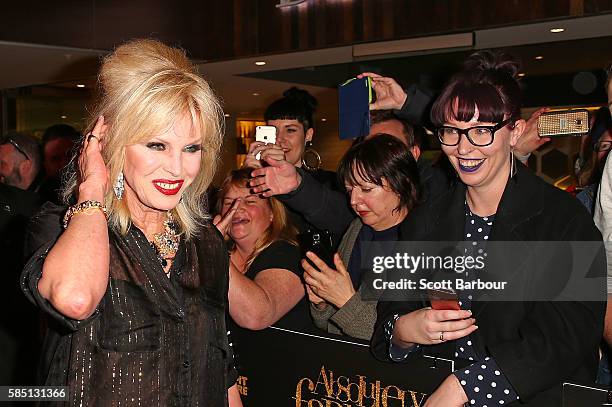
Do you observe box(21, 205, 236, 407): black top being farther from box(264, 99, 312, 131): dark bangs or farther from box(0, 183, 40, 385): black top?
box(264, 99, 312, 131): dark bangs

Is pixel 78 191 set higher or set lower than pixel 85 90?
lower

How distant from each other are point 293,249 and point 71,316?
1.18m

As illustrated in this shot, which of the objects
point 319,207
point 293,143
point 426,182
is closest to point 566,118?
point 426,182

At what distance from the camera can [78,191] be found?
1.45 metres

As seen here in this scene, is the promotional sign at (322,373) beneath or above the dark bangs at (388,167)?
beneath

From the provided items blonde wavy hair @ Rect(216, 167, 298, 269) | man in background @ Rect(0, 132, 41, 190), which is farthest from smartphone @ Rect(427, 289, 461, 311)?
man in background @ Rect(0, 132, 41, 190)

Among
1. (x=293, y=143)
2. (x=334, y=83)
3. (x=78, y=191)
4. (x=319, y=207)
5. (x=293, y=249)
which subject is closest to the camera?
(x=78, y=191)

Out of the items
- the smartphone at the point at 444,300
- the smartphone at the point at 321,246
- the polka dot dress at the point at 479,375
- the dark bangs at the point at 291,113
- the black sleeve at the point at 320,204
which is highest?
the dark bangs at the point at 291,113

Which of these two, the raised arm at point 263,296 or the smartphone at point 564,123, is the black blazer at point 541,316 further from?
the raised arm at point 263,296

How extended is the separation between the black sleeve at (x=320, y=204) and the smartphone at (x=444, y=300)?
97cm

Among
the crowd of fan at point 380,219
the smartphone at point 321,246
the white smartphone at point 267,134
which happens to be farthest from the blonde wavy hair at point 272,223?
the smartphone at point 321,246

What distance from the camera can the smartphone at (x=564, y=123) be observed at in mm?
1857

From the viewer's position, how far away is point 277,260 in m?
2.35

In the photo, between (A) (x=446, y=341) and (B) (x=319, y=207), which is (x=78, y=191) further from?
(B) (x=319, y=207)
